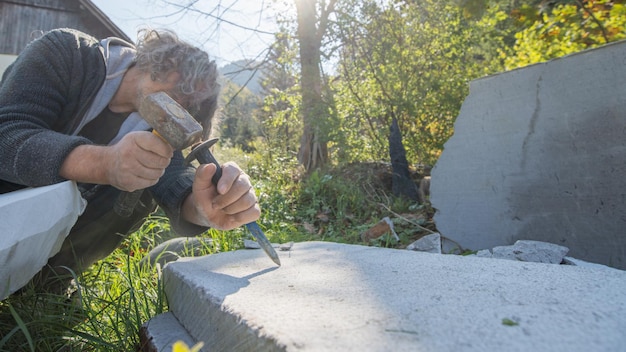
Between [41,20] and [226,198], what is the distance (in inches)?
379

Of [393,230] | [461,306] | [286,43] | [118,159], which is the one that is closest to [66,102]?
[118,159]

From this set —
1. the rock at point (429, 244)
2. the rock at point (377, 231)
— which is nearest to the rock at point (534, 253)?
the rock at point (429, 244)

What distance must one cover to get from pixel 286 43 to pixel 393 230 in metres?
4.65

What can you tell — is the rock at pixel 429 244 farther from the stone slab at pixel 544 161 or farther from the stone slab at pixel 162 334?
the stone slab at pixel 162 334

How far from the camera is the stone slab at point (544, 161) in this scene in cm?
224

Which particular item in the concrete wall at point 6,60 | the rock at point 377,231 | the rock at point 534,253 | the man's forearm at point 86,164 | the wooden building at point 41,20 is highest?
the wooden building at point 41,20

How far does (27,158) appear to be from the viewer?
4.26 ft

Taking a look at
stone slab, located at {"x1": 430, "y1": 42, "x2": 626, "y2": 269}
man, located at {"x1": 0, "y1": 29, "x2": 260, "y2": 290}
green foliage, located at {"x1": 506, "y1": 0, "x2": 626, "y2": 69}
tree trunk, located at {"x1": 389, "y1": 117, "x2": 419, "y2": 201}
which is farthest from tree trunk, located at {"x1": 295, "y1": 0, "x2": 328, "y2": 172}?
man, located at {"x1": 0, "y1": 29, "x2": 260, "y2": 290}

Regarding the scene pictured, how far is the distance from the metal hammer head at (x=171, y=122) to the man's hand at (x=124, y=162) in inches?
1.7

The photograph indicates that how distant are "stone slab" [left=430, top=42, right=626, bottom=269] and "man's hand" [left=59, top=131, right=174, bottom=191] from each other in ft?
7.12

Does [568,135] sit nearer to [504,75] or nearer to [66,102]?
[504,75]

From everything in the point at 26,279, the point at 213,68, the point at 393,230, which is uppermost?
the point at 213,68

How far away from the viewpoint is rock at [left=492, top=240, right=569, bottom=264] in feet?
6.04

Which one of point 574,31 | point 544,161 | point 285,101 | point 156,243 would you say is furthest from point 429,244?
point 285,101
